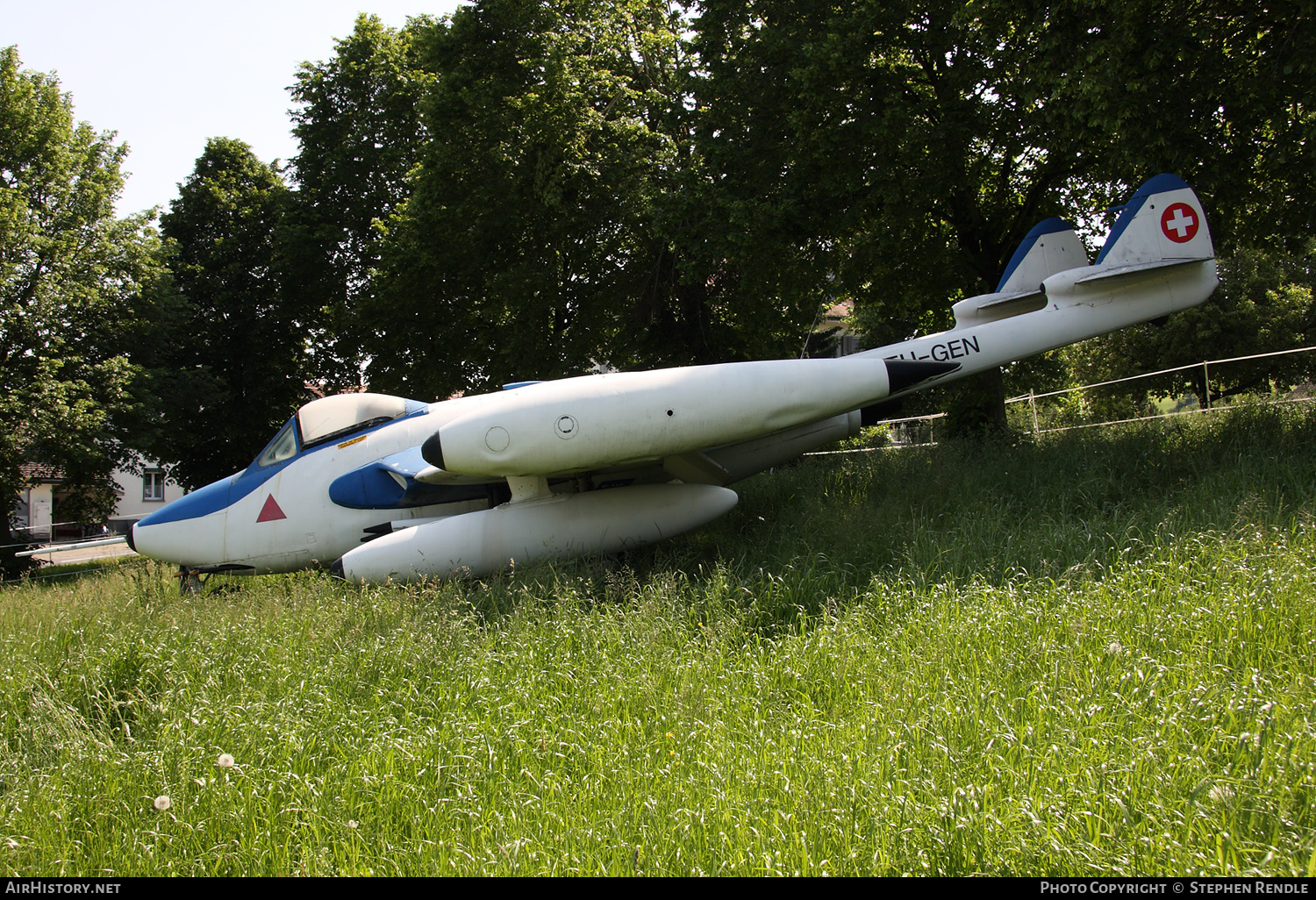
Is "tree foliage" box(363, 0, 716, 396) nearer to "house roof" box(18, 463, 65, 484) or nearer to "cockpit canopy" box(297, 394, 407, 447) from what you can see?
"cockpit canopy" box(297, 394, 407, 447)

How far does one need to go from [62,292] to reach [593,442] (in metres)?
19.1

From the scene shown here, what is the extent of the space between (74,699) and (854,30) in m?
12.7

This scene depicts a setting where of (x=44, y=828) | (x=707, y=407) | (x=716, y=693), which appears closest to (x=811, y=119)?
(x=707, y=407)

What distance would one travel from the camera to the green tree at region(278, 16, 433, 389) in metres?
21.2

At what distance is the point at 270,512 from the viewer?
319 inches

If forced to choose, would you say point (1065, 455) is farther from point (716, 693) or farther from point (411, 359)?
point (411, 359)

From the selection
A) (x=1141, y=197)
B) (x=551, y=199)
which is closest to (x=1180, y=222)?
(x=1141, y=197)

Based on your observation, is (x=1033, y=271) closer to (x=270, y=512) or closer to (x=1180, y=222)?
(x=1180, y=222)

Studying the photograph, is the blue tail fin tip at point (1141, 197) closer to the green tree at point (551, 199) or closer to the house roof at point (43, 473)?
the green tree at point (551, 199)

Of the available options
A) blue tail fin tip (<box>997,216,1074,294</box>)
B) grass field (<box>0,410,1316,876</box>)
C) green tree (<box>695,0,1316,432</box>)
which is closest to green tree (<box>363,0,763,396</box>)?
green tree (<box>695,0,1316,432</box>)

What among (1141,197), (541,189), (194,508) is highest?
(541,189)

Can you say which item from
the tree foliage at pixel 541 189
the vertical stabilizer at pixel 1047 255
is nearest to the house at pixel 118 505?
the tree foliage at pixel 541 189

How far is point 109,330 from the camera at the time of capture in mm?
19625

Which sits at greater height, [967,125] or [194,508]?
[967,125]
